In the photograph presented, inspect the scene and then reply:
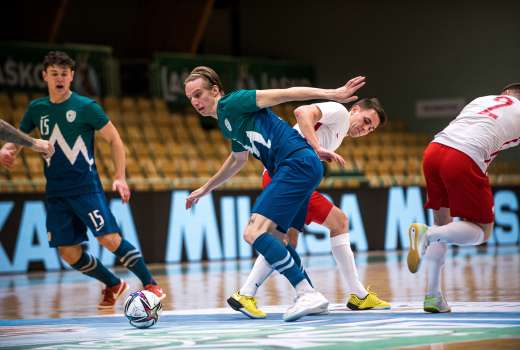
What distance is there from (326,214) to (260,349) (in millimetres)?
→ 2508

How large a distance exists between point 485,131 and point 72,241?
3.41 metres

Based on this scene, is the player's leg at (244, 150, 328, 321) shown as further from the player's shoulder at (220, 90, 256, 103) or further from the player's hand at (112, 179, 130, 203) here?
the player's hand at (112, 179, 130, 203)

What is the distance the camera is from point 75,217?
8062 mm

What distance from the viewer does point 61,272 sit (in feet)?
45.5

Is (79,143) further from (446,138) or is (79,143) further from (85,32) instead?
(85,32)

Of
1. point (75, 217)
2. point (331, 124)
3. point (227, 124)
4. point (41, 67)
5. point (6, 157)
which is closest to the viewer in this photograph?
point (227, 124)

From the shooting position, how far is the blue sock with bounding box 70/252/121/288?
26.6 feet

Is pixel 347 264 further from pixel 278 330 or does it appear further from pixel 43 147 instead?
pixel 43 147

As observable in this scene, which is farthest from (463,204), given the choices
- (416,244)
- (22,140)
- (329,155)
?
(22,140)

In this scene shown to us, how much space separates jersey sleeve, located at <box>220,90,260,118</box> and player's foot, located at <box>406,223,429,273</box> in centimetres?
126

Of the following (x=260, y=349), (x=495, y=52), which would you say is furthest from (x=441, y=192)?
(x=495, y=52)

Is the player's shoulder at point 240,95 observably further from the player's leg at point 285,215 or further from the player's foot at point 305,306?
the player's foot at point 305,306

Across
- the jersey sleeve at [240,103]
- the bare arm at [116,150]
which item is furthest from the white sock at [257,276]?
the bare arm at [116,150]

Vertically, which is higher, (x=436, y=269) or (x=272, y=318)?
(x=436, y=269)
